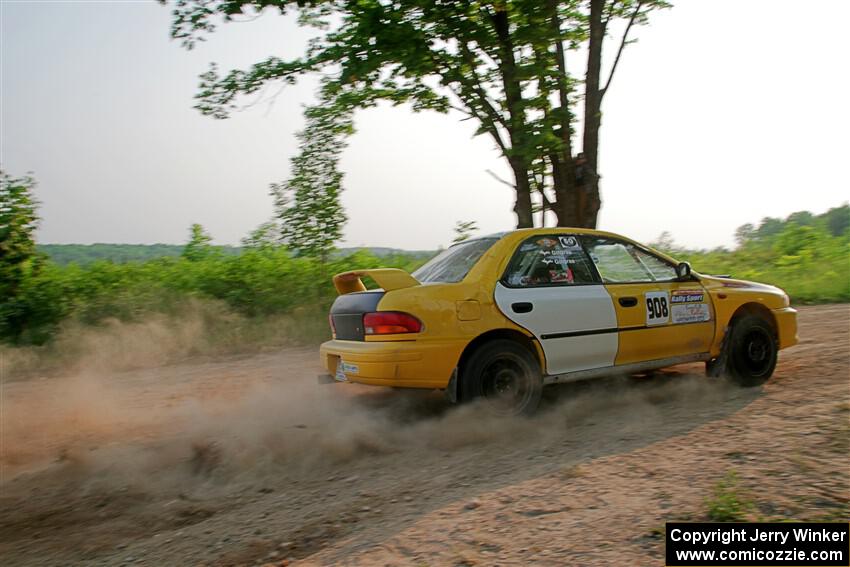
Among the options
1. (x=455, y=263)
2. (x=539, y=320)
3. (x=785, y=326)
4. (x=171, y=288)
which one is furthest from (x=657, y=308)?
(x=171, y=288)

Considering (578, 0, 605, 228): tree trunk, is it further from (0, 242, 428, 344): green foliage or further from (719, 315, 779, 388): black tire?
(0, 242, 428, 344): green foliage

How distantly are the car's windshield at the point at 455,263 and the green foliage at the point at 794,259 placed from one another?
432 inches

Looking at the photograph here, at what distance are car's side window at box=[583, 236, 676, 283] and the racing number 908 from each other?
199 millimetres

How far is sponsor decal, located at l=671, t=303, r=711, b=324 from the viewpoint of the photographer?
20.3 ft

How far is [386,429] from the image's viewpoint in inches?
214

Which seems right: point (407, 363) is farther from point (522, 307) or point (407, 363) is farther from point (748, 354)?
point (748, 354)

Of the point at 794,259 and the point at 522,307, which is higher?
the point at 794,259

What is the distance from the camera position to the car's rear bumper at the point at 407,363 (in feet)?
16.7

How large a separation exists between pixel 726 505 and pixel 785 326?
13.8ft

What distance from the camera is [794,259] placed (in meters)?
17.3

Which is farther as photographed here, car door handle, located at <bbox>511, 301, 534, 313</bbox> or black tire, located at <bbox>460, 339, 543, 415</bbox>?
car door handle, located at <bbox>511, 301, 534, 313</bbox>

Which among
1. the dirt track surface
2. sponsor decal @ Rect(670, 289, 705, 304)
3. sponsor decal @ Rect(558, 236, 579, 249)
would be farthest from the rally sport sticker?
sponsor decal @ Rect(558, 236, 579, 249)

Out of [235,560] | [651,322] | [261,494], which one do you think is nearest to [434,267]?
[651,322]

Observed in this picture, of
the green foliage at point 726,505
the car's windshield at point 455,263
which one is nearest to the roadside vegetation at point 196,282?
the car's windshield at point 455,263
